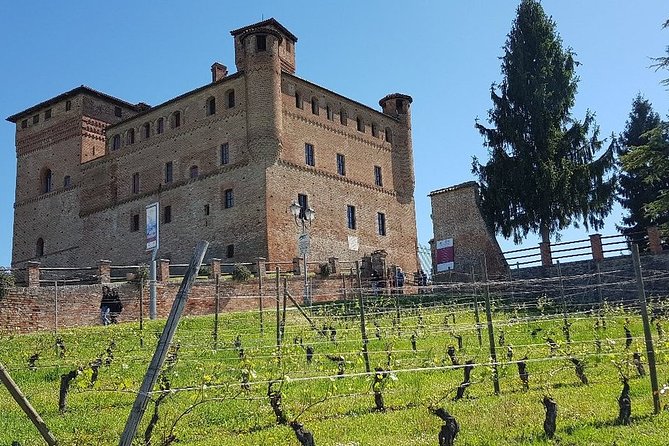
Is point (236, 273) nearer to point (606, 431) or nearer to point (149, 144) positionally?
point (149, 144)

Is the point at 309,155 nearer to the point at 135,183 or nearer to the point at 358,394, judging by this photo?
the point at 135,183

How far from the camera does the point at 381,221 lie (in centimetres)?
3750

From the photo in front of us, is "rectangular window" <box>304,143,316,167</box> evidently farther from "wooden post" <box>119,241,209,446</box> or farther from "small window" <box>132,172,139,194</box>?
"wooden post" <box>119,241,209,446</box>

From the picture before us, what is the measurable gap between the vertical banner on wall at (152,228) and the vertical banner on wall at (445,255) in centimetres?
1532

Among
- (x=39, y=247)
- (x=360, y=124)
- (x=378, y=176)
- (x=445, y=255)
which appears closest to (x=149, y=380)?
(x=445, y=255)

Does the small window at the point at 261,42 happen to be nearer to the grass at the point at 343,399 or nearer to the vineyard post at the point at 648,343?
the grass at the point at 343,399

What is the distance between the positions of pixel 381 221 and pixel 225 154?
972 cm

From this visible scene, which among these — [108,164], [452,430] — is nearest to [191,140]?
[108,164]

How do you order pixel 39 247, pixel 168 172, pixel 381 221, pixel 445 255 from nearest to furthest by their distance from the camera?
pixel 445 255 < pixel 168 172 < pixel 381 221 < pixel 39 247

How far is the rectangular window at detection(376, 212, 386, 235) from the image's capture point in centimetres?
3728

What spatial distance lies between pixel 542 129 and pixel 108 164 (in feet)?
77.3

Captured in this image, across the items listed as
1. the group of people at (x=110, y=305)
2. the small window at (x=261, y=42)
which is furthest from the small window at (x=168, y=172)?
the group of people at (x=110, y=305)

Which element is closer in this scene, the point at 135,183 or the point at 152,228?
the point at 152,228

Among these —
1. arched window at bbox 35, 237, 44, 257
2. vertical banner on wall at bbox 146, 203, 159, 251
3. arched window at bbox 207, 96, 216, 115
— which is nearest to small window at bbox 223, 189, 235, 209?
arched window at bbox 207, 96, 216, 115
